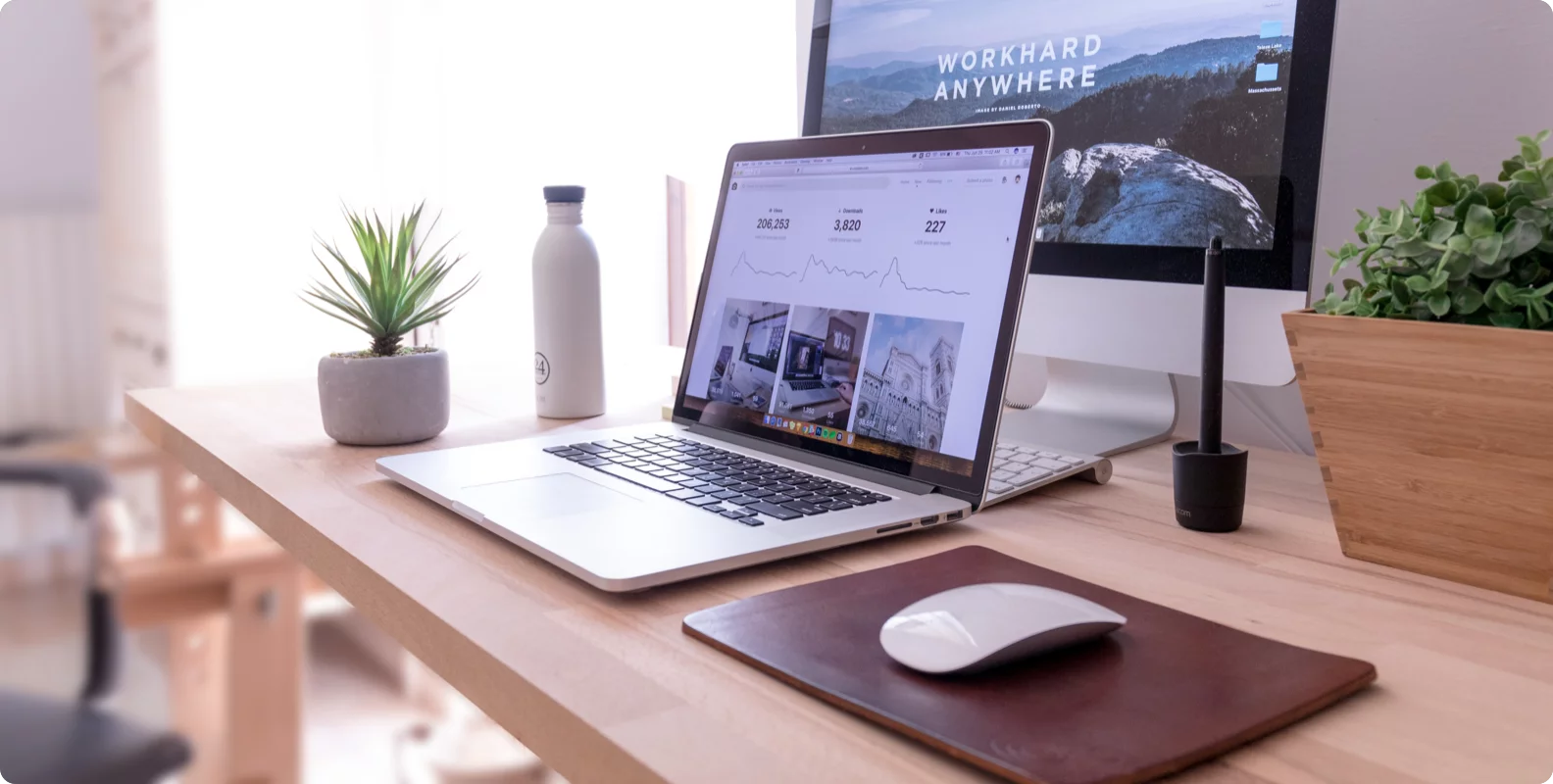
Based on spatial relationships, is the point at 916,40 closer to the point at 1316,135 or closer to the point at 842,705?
the point at 1316,135

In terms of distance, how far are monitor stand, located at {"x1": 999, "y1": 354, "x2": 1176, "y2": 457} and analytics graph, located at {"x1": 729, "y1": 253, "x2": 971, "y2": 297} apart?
0.59ft

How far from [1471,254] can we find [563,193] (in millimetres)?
753

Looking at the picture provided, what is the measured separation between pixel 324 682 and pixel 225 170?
124cm

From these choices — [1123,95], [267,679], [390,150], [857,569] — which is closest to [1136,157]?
[1123,95]

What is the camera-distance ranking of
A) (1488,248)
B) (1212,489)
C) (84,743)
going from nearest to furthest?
(1488,248), (1212,489), (84,743)

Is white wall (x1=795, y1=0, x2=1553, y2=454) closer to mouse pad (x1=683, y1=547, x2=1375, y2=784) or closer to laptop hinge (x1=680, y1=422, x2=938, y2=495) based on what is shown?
laptop hinge (x1=680, y1=422, x2=938, y2=495)

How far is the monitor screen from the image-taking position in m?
0.81

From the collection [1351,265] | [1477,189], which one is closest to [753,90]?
[1351,265]

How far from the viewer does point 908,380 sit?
2.58ft

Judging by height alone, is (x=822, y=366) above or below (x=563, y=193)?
below

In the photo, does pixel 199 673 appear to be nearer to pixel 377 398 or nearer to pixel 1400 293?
pixel 377 398

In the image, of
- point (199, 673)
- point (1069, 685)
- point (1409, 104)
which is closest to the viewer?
point (1069, 685)

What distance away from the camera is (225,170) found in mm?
2420

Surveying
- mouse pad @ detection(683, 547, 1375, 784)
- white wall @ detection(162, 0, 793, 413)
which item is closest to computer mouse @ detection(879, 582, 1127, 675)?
mouse pad @ detection(683, 547, 1375, 784)
